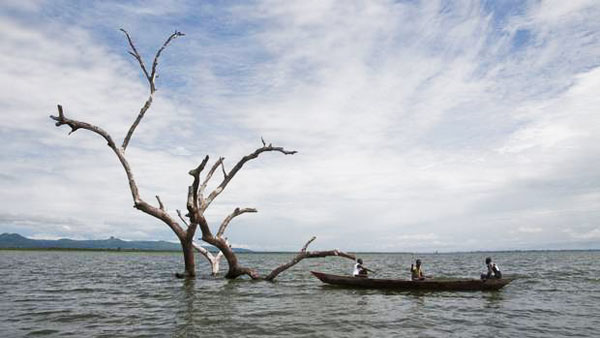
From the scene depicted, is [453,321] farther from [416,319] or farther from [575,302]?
[575,302]

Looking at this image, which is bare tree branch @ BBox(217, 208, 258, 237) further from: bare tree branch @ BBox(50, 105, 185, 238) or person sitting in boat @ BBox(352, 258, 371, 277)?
person sitting in boat @ BBox(352, 258, 371, 277)

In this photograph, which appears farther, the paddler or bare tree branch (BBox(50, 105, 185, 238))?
the paddler

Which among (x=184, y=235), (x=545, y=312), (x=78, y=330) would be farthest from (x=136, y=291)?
(x=545, y=312)

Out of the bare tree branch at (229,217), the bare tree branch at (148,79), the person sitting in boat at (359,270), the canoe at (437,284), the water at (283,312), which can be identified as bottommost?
the water at (283,312)

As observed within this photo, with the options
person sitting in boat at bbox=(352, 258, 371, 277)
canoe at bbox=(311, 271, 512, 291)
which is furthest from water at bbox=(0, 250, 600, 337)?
person sitting in boat at bbox=(352, 258, 371, 277)

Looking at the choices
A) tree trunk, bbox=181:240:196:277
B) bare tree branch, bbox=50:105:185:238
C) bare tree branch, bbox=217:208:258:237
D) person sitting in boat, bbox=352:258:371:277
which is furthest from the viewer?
bare tree branch, bbox=217:208:258:237

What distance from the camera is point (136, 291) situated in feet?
84.3

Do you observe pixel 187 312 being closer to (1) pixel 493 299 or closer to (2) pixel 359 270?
(2) pixel 359 270

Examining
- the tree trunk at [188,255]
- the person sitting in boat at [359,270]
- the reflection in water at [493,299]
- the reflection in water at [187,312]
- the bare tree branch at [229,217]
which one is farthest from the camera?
the bare tree branch at [229,217]

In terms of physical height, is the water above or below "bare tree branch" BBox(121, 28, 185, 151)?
below

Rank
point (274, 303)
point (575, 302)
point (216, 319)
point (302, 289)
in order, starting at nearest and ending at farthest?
point (216, 319)
point (274, 303)
point (575, 302)
point (302, 289)

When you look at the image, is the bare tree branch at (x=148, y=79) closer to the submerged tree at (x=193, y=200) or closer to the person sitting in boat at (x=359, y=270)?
the submerged tree at (x=193, y=200)

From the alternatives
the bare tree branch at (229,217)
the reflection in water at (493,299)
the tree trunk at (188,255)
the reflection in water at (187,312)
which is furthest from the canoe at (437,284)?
the tree trunk at (188,255)

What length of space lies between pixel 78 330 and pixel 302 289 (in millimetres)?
15252
